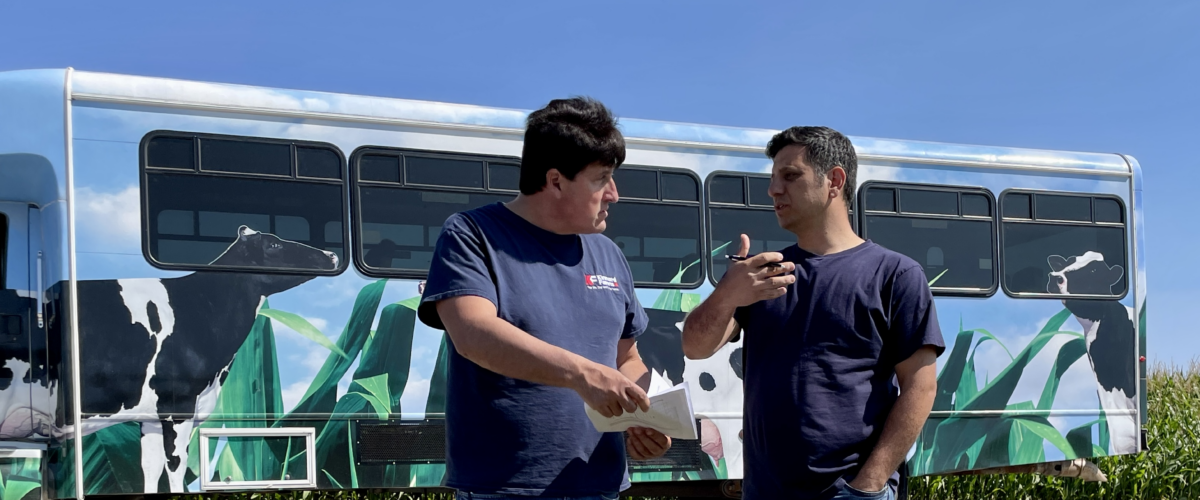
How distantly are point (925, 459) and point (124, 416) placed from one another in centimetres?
546

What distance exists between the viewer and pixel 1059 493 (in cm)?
1091

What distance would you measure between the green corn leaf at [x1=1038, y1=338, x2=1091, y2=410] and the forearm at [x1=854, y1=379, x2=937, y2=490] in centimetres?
629

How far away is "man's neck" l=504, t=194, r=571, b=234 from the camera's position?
2.71 metres

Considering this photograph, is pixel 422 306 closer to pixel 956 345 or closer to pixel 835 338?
pixel 835 338

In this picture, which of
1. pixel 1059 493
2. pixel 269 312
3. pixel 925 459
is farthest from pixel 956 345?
pixel 269 312

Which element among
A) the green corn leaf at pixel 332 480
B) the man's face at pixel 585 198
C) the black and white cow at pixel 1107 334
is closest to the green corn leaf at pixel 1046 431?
the black and white cow at pixel 1107 334

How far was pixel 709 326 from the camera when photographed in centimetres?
311

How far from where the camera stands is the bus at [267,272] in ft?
21.0

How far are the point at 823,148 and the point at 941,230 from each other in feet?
18.8

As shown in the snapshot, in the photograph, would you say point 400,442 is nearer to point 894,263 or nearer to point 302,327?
point 302,327

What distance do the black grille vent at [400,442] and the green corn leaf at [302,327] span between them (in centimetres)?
50

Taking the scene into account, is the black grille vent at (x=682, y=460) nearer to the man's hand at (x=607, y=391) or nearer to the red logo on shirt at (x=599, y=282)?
the red logo on shirt at (x=599, y=282)

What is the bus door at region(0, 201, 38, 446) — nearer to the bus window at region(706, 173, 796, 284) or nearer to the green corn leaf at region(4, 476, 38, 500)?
the green corn leaf at region(4, 476, 38, 500)

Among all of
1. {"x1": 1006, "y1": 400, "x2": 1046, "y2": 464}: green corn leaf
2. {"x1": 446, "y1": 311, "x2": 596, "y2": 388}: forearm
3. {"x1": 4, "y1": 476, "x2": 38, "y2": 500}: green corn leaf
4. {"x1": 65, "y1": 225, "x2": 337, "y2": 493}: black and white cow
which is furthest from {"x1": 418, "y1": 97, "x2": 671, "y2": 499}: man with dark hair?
{"x1": 1006, "y1": 400, "x2": 1046, "y2": 464}: green corn leaf
